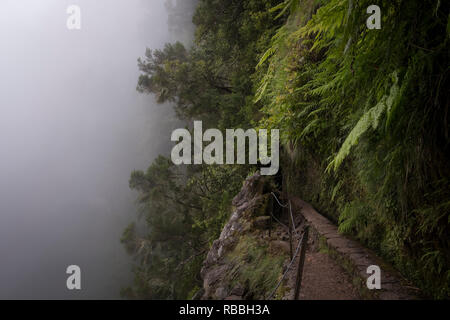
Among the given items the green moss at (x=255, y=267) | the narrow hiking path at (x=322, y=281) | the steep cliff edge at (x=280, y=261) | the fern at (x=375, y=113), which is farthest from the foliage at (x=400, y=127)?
the green moss at (x=255, y=267)

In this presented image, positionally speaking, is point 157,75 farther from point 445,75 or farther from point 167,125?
point 167,125

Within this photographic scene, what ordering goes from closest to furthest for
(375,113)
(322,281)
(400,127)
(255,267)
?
(375,113)
(400,127)
(322,281)
(255,267)

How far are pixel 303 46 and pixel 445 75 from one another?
12.0ft

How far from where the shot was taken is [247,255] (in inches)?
185

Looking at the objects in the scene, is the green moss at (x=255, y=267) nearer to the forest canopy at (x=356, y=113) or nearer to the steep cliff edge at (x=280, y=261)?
the steep cliff edge at (x=280, y=261)

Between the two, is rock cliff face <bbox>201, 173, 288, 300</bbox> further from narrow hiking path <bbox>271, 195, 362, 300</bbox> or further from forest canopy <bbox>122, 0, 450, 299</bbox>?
forest canopy <bbox>122, 0, 450, 299</bbox>

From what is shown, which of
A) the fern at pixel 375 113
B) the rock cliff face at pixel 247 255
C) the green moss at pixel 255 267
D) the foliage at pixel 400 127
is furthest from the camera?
the rock cliff face at pixel 247 255

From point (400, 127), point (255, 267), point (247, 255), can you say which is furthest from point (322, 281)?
point (400, 127)

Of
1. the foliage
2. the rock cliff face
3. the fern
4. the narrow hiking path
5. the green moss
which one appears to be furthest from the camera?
the rock cliff face

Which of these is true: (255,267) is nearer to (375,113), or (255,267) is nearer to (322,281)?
(322,281)

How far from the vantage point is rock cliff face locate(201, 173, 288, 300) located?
12.3 ft

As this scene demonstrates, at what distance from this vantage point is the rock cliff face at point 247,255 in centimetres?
376

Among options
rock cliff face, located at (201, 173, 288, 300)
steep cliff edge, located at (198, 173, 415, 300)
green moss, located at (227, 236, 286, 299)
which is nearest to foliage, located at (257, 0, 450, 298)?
steep cliff edge, located at (198, 173, 415, 300)
